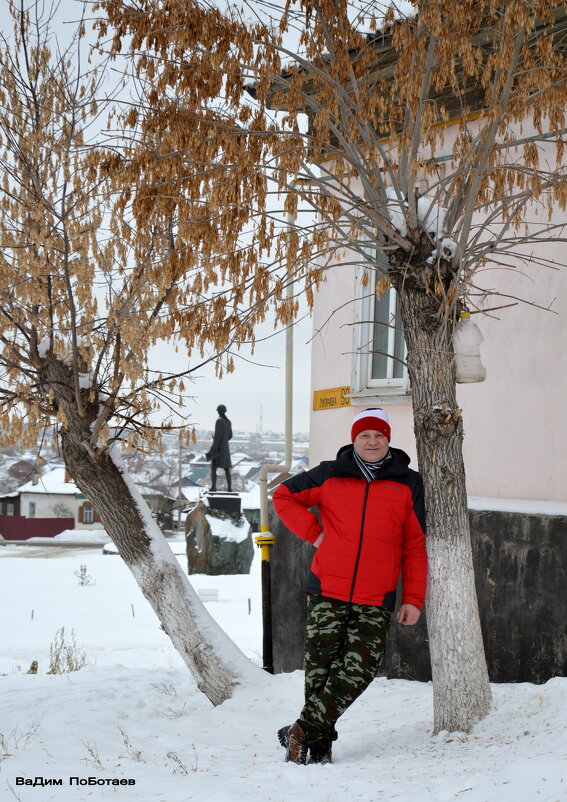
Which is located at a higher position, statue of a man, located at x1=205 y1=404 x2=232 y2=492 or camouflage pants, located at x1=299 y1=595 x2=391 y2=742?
statue of a man, located at x1=205 y1=404 x2=232 y2=492

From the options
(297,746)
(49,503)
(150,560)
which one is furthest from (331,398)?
(49,503)

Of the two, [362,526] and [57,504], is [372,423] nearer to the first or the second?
[362,526]

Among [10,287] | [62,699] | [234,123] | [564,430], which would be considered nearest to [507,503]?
[564,430]

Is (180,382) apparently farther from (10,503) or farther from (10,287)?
(10,503)

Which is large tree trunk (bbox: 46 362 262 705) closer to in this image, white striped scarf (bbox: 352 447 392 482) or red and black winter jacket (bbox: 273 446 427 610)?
red and black winter jacket (bbox: 273 446 427 610)

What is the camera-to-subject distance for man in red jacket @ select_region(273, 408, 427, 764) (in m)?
4.38

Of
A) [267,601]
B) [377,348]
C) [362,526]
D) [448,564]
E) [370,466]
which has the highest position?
[377,348]

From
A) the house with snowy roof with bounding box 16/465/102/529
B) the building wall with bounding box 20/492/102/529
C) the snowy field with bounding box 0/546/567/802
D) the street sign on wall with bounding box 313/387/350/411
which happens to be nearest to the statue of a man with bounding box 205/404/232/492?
the street sign on wall with bounding box 313/387/350/411

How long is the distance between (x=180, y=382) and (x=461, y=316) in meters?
3.24

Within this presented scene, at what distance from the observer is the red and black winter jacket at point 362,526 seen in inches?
173

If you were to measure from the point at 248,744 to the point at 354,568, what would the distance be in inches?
62.4

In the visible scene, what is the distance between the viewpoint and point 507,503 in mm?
6402

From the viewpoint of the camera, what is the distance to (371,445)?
14.7 ft

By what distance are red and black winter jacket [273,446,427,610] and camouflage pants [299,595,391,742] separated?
0.09m
